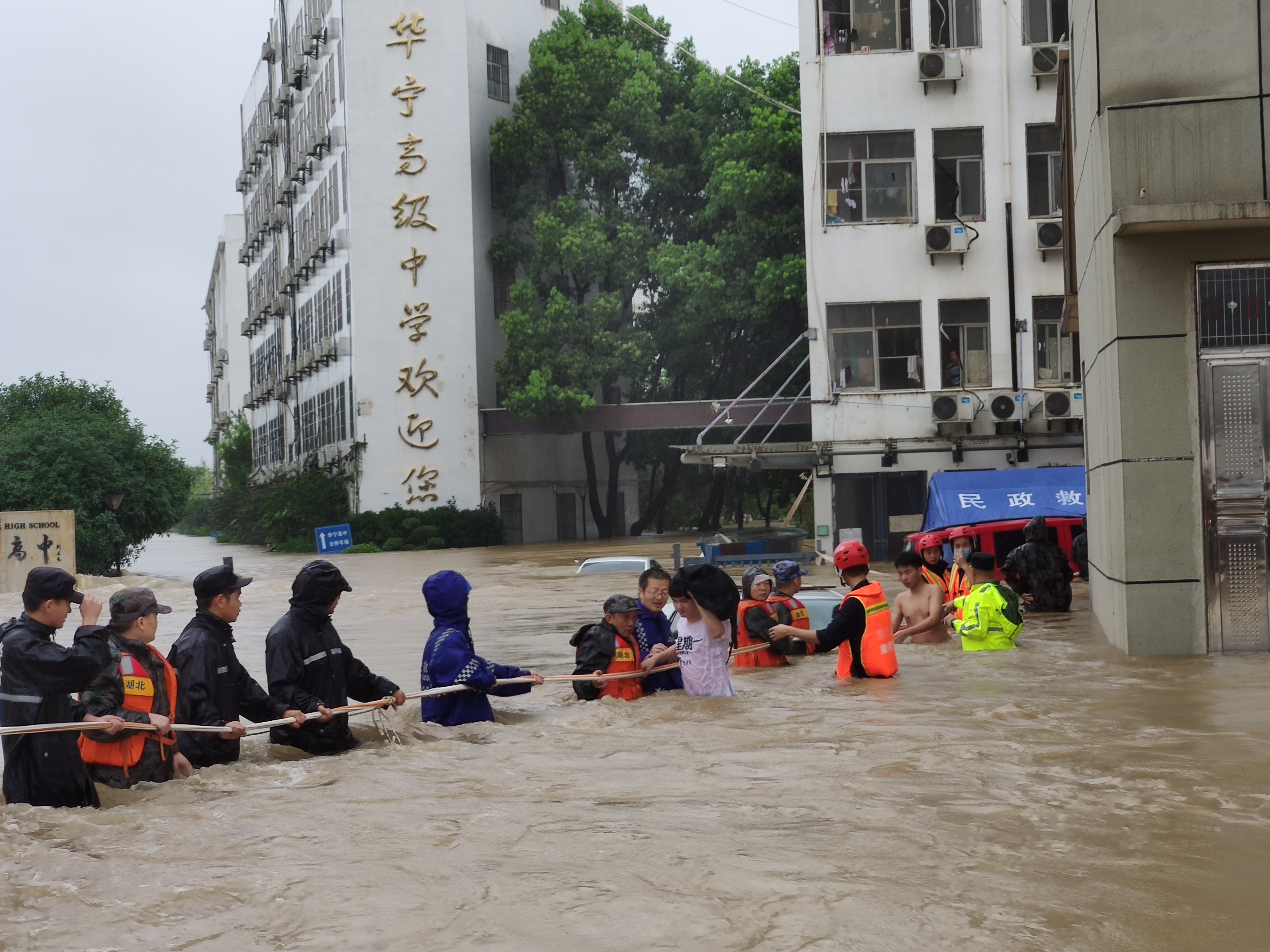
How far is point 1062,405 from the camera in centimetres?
3125

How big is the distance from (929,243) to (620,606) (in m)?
23.0

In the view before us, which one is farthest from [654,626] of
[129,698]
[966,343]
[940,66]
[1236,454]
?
[940,66]

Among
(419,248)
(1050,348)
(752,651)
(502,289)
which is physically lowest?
(752,651)

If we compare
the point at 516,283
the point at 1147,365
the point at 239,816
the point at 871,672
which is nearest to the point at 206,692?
the point at 239,816

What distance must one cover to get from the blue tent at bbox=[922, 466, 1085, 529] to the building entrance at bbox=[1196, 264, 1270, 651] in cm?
985

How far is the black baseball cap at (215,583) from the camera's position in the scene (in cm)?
820

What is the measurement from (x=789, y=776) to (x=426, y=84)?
41302 mm

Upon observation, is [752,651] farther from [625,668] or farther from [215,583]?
[215,583]

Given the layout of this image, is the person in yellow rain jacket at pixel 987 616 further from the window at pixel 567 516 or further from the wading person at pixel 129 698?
the window at pixel 567 516

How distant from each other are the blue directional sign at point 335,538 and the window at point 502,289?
30.7 feet

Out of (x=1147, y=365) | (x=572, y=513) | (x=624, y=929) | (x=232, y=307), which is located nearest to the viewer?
(x=624, y=929)

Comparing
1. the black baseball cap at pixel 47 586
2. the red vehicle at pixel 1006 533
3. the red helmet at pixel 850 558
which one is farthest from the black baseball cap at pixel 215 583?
the red vehicle at pixel 1006 533

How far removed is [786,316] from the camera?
151 ft

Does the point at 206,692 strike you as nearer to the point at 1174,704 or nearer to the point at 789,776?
the point at 789,776
